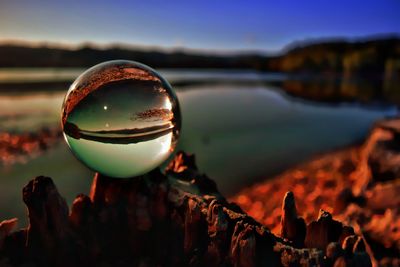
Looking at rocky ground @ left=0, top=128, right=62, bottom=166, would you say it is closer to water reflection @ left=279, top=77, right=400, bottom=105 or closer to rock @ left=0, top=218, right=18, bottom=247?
rock @ left=0, top=218, right=18, bottom=247

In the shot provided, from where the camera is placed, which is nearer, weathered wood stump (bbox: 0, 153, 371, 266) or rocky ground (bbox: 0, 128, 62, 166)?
weathered wood stump (bbox: 0, 153, 371, 266)

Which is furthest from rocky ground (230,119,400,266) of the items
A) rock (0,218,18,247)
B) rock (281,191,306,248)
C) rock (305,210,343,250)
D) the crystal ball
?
rock (0,218,18,247)

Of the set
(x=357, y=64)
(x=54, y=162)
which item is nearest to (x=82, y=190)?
(x=54, y=162)

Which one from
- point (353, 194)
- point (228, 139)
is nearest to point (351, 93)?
point (228, 139)

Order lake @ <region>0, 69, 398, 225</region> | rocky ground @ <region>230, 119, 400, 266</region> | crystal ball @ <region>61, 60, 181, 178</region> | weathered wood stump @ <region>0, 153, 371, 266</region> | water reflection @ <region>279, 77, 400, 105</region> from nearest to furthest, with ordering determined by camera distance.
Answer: weathered wood stump @ <region>0, 153, 371, 266</region> → crystal ball @ <region>61, 60, 181, 178</region> → rocky ground @ <region>230, 119, 400, 266</region> → lake @ <region>0, 69, 398, 225</region> → water reflection @ <region>279, 77, 400, 105</region>

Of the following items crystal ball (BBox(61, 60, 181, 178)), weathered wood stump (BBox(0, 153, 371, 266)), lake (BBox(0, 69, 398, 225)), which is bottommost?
lake (BBox(0, 69, 398, 225))

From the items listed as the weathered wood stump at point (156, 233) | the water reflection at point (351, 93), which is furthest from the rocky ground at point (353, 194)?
the water reflection at point (351, 93)

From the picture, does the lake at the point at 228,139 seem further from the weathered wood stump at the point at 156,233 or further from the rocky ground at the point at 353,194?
the weathered wood stump at the point at 156,233

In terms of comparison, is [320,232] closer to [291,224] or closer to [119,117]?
[291,224]
